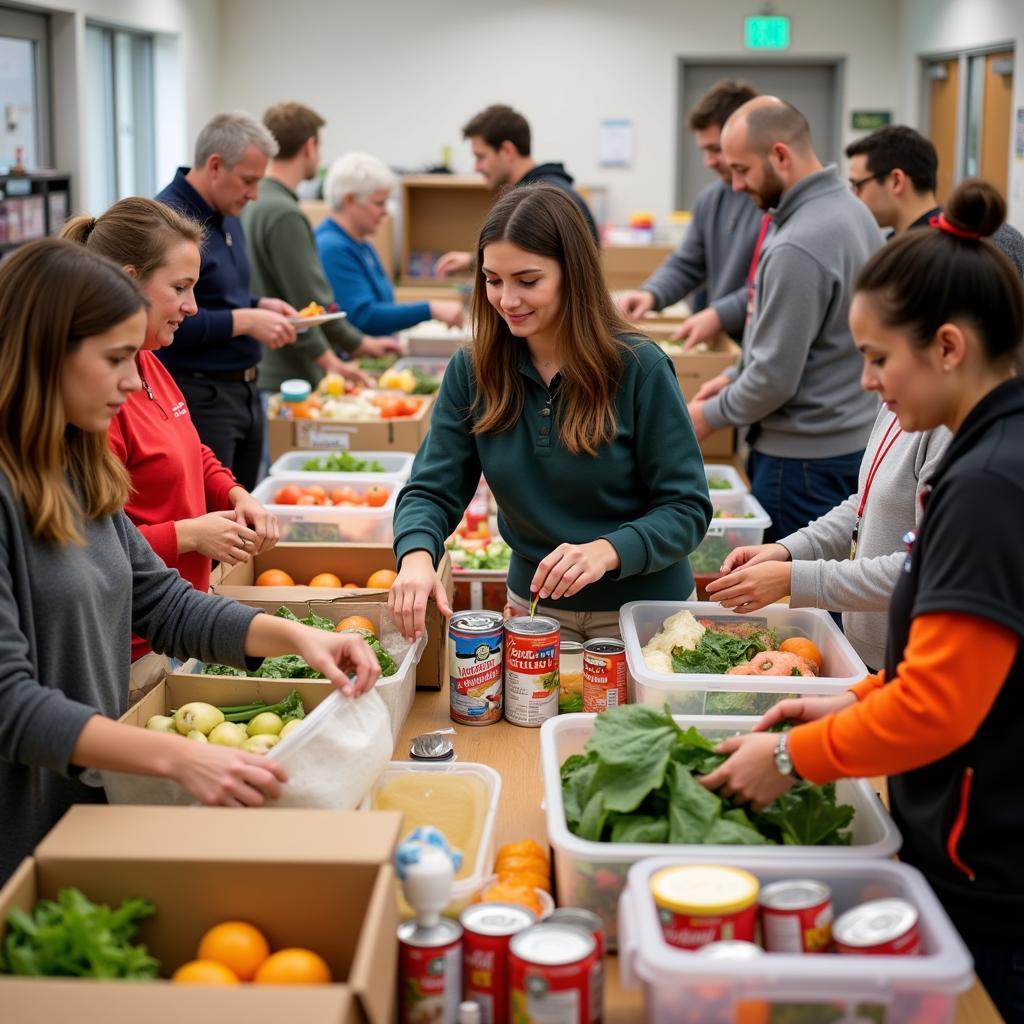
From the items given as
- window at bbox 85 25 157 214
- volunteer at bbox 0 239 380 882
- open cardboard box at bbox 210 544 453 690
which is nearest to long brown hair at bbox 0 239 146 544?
volunteer at bbox 0 239 380 882

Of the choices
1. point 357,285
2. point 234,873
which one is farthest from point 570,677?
point 357,285

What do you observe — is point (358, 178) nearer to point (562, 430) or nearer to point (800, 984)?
point (562, 430)

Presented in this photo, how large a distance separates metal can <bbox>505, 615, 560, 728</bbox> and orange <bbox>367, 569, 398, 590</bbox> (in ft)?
2.29

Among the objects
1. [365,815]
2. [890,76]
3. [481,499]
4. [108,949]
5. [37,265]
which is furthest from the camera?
[890,76]

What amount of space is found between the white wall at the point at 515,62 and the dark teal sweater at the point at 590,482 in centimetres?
788

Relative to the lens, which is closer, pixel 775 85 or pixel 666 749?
pixel 666 749

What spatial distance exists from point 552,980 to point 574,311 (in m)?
1.31

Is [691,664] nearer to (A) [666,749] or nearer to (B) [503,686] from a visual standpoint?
(B) [503,686]

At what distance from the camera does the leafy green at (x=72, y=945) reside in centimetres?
132

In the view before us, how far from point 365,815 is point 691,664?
2.61ft

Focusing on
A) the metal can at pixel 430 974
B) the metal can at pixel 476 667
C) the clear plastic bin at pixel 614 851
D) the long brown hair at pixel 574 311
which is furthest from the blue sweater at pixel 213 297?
the metal can at pixel 430 974

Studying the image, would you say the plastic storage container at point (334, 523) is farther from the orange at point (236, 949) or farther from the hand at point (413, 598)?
the orange at point (236, 949)

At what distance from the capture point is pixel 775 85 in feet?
33.0

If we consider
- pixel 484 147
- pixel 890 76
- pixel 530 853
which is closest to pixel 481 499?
pixel 484 147
